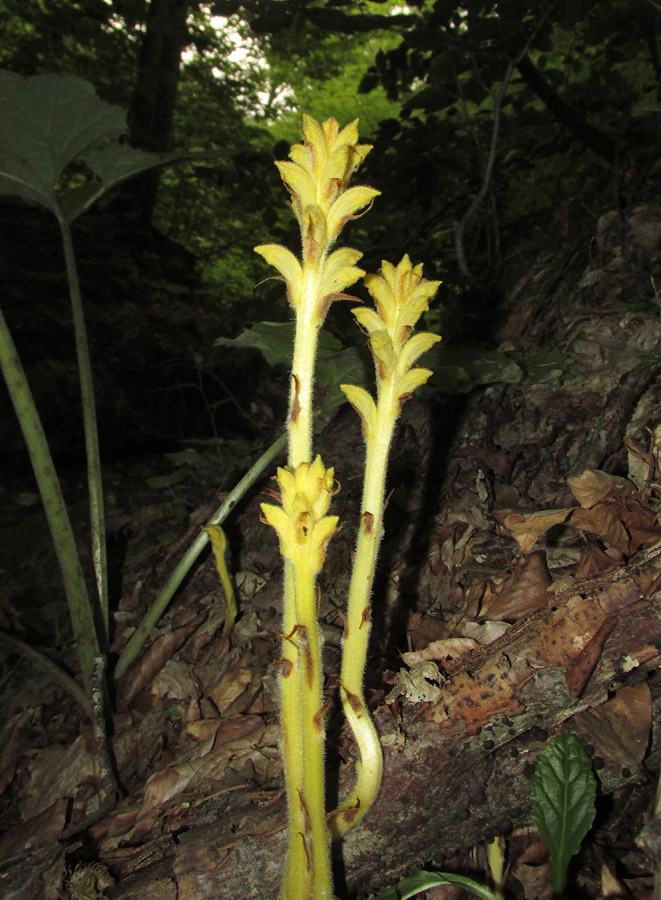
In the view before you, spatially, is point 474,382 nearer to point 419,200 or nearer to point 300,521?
point 300,521

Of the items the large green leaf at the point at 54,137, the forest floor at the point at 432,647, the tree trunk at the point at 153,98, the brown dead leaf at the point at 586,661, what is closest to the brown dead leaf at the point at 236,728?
the forest floor at the point at 432,647

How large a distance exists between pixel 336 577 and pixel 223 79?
810cm

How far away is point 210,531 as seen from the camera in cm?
163

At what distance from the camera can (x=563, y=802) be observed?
98cm

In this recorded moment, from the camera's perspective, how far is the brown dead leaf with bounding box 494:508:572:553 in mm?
1592

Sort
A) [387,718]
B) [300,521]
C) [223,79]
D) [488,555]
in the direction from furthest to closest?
[223,79]
[488,555]
[387,718]
[300,521]

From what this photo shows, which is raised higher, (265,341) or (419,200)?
(419,200)

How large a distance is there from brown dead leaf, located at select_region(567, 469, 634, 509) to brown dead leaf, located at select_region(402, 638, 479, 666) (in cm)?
59

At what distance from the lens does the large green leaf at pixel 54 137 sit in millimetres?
1663

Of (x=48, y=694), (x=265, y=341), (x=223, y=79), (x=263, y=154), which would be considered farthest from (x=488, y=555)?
(x=223, y=79)

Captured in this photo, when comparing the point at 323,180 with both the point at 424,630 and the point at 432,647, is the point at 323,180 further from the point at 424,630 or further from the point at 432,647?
the point at 424,630

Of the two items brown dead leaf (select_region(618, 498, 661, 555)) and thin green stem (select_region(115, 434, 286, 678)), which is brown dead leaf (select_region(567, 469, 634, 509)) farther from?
thin green stem (select_region(115, 434, 286, 678))

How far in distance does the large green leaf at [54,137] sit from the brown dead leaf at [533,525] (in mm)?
1771

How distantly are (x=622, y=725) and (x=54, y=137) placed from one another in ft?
7.47
